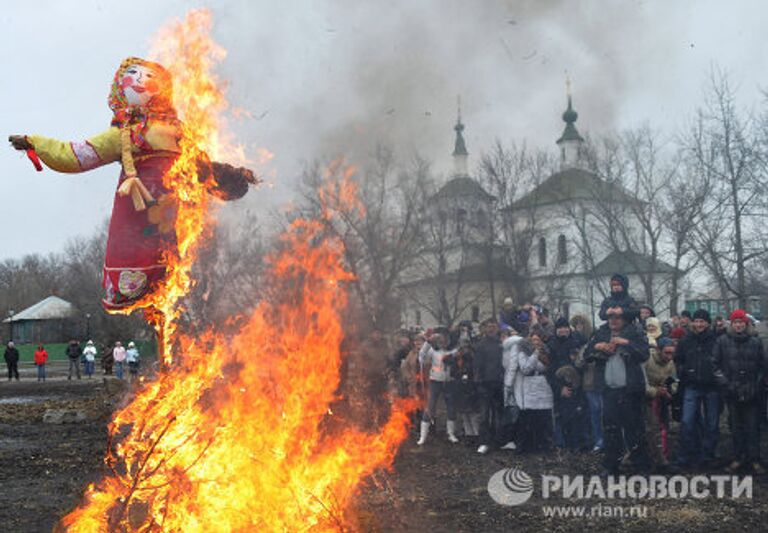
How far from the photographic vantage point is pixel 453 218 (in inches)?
935

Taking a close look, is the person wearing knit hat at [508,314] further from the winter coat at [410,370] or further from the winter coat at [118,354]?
the winter coat at [118,354]

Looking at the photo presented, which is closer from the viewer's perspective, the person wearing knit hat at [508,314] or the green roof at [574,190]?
the person wearing knit hat at [508,314]

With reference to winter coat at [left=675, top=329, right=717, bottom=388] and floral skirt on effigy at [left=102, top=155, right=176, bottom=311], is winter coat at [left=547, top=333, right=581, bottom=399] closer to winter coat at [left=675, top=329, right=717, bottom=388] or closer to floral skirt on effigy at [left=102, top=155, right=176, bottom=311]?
winter coat at [left=675, top=329, right=717, bottom=388]

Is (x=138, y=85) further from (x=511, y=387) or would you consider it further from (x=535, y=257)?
(x=535, y=257)

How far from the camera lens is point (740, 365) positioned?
351 inches

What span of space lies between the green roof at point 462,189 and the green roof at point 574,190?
657 cm

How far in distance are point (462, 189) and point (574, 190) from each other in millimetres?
14927

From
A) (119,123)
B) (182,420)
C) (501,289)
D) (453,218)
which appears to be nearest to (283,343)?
(182,420)

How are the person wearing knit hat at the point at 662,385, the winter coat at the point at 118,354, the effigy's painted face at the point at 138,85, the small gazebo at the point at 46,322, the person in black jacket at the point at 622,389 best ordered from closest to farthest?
the effigy's painted face at the point at 138,85
the person in black jacket at the point at 622,389
the person wearing knit hat at the point at 662,385
the winter coat at the point at 118,354
the small gazebo at the point at 46,322

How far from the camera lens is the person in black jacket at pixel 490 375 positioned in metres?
11.3

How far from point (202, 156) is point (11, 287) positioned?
323ft

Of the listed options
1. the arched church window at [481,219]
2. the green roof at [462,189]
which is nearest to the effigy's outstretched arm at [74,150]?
the green roof at [462,189]

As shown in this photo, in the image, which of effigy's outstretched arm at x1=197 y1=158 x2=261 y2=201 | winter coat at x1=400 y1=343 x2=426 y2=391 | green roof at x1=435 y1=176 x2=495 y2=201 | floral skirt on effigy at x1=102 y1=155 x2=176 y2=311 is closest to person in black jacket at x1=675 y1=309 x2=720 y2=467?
winter coat at x1=400 y1=343 x2=426 y2=391

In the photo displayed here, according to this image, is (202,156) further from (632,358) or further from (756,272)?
(756,272)
